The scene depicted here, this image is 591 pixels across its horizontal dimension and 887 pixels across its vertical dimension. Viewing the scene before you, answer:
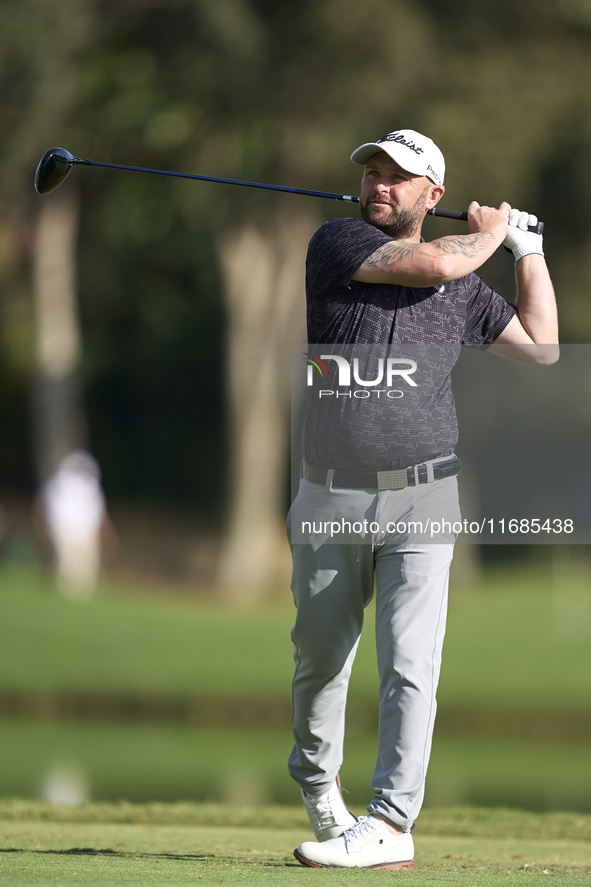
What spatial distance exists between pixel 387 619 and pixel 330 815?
68cm

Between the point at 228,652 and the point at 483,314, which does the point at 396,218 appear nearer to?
the point at 483,314

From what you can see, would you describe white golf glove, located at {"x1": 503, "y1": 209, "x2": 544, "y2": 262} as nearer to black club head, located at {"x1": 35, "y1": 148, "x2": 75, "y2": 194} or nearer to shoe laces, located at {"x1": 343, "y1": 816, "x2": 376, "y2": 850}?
black club head, located at {"x1": 35, "y1": 148, "x2": 75, "y2": 194}

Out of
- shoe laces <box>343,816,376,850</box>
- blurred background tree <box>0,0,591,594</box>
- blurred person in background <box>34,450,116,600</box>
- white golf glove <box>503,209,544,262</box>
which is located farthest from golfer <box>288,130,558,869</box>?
blurred person in background <box>34,450,116,600</box>

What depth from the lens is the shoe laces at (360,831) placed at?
3.72 meters

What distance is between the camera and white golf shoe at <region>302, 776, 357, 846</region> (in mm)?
3998

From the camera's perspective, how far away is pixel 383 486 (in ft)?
12.6

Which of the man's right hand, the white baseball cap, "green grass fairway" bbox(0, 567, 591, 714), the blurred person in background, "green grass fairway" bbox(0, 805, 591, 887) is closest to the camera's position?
"green grass fairway" bbox(0, 805, 591, 887)

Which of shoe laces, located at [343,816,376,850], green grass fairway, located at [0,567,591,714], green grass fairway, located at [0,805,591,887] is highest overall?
green grass fairway, located at [0,567,591,714]

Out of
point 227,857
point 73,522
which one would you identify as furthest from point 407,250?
point 73,522

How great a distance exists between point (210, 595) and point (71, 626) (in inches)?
259

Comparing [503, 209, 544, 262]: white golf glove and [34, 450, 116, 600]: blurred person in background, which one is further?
[34, 450, 116, 600]: blurred person in background

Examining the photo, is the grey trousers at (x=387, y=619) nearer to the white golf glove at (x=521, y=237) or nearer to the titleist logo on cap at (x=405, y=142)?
the white golf glove at (x=521, y=237)

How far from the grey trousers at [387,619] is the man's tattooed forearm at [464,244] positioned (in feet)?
2.26

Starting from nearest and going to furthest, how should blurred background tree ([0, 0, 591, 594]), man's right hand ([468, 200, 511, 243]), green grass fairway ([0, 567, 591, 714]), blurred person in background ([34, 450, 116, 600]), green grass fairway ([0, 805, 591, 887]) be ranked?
green grass fairway ([0, 805, 591, 887]), man's right hand ([468, 200, 511, 243]), green grass fairway ([0, 567, 591, 714]), blurred background tree ([0, 0, 591, 594]), blurred person in background ([34, 450, 116, 600])
